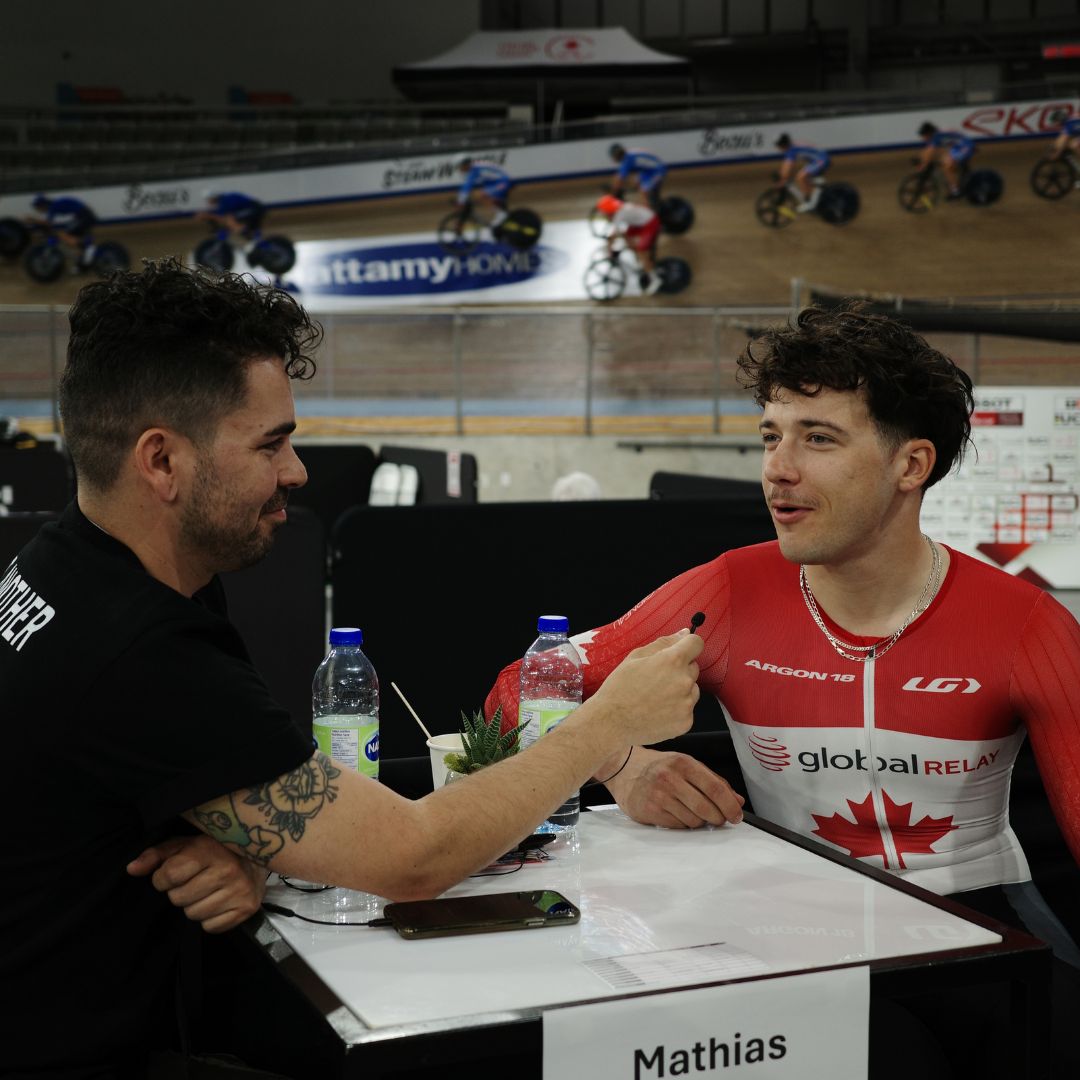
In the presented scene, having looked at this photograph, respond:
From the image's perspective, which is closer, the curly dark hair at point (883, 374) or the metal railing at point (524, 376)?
the curly dark hair at point (883, 374)

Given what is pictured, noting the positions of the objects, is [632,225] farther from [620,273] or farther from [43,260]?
[43,260]

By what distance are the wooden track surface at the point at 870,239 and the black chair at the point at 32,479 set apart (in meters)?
12.0

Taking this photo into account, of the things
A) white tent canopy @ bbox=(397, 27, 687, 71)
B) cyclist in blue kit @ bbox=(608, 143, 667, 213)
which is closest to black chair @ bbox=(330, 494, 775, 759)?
cyclist in blue kit @ bbox=(608, 143, 667, 213)

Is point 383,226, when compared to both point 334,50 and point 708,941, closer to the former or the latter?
point 334,50

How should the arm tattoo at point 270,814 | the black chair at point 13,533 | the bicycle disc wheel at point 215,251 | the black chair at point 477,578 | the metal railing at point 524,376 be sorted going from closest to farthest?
1. the arm tattoo at point 270,814
2. the black chair at point 477,578
3. the black chair at point 13,533
4. the metal railing at point 524,376
5. the bicycle disc wheel at point 215,251

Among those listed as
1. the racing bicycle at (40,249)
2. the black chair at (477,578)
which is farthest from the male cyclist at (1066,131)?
the black chair at (477,578)

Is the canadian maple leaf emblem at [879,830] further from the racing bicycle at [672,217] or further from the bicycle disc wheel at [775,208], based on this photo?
the bicycle disc wheel at [775,208]

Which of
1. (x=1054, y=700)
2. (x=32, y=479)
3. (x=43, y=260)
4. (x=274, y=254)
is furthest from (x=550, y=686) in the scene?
(x=43, y=260)

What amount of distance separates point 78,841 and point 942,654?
147 cm

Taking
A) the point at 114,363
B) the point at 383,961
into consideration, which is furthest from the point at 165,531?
the point at 383,961

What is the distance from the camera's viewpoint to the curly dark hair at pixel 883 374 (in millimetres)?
2277

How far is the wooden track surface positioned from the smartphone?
1687 centimetres

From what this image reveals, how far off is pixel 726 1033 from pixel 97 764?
77 cm

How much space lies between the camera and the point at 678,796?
82.7 inches
